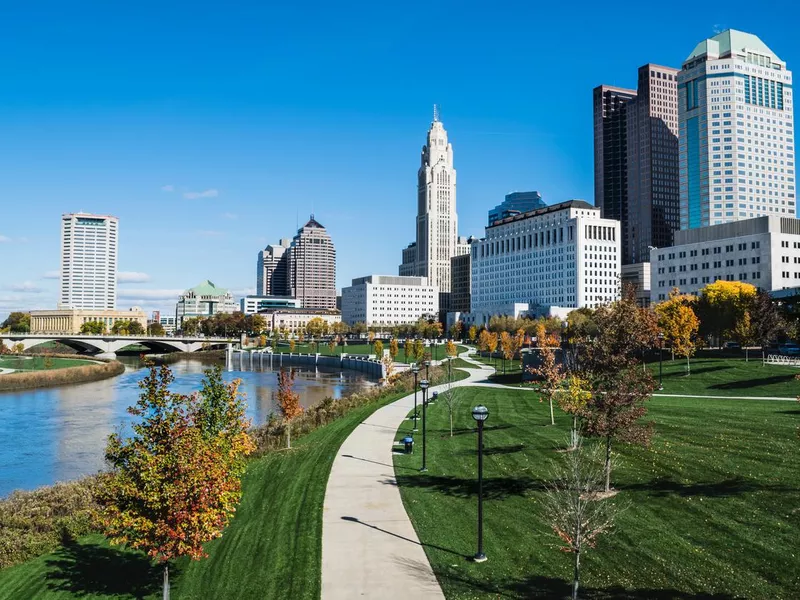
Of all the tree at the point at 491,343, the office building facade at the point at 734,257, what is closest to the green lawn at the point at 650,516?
the tree at the point at 491,343

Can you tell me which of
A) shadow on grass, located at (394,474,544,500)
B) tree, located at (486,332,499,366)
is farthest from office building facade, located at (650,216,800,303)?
shadow on grass, located at (394,474,544,500)

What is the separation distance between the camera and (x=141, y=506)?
17141 mm

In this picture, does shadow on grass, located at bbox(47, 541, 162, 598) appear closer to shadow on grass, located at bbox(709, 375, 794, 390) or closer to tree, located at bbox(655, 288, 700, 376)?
shadow on grass, located at bbox(709, 375, 794, 390)

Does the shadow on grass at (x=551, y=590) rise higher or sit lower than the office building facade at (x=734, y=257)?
lower

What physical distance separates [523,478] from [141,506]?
15.1 m

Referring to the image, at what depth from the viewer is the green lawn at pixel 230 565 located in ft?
61.5

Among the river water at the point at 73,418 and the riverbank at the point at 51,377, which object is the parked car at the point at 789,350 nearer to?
the river water at the point at 73,418

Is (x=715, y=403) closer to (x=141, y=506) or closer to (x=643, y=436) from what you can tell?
(x=643, y=436)

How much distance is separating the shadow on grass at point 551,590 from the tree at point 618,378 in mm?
7172

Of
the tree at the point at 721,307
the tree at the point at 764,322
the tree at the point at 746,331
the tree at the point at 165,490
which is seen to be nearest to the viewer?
the tree at the point at 165,490

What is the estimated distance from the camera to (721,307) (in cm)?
8681

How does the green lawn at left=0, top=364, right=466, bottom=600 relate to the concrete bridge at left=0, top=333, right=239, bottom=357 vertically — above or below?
below

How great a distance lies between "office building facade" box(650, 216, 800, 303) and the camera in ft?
412

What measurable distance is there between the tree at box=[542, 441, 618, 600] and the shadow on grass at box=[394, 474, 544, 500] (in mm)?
1005
